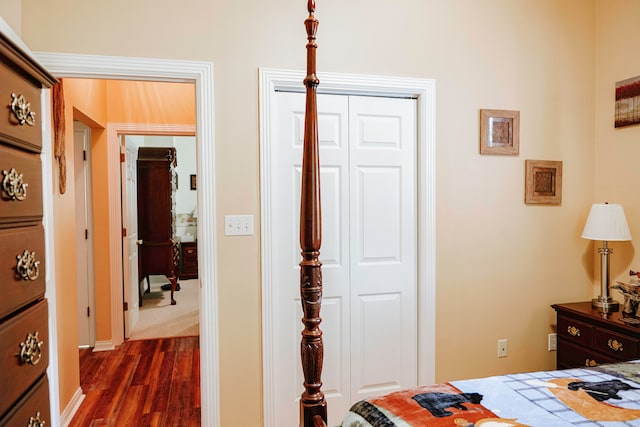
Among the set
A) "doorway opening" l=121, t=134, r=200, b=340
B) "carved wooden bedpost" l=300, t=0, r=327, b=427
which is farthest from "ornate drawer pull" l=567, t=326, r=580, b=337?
"doorway opening" l=121, t=134, r=200, b=340


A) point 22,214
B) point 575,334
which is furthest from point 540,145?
point 22,214

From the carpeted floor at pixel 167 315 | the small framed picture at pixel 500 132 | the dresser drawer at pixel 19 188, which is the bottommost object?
the carpeted floor at pixel 167 315

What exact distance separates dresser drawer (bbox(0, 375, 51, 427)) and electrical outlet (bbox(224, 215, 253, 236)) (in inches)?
42.1

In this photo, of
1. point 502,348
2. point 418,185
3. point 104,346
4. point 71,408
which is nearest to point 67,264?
point 71,408

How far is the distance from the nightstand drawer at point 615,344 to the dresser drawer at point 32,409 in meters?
2.61

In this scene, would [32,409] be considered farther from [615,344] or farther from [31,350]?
[615,344]

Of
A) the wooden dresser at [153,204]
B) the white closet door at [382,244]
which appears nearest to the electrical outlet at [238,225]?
the white closet door at [382,244]

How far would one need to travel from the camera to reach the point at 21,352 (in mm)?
1099

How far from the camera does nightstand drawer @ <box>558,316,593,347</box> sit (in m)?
2.37

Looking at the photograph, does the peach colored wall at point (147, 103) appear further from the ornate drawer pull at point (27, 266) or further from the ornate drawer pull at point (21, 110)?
the ornate drawer pull at point (27, 266)

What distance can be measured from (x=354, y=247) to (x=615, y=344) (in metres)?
1.49

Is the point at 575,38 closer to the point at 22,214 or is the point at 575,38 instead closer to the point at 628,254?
the point at 628,254

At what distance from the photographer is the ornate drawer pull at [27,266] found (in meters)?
1.11

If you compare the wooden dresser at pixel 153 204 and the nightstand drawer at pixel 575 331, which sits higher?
the wooden dresser at pixel 153 204
